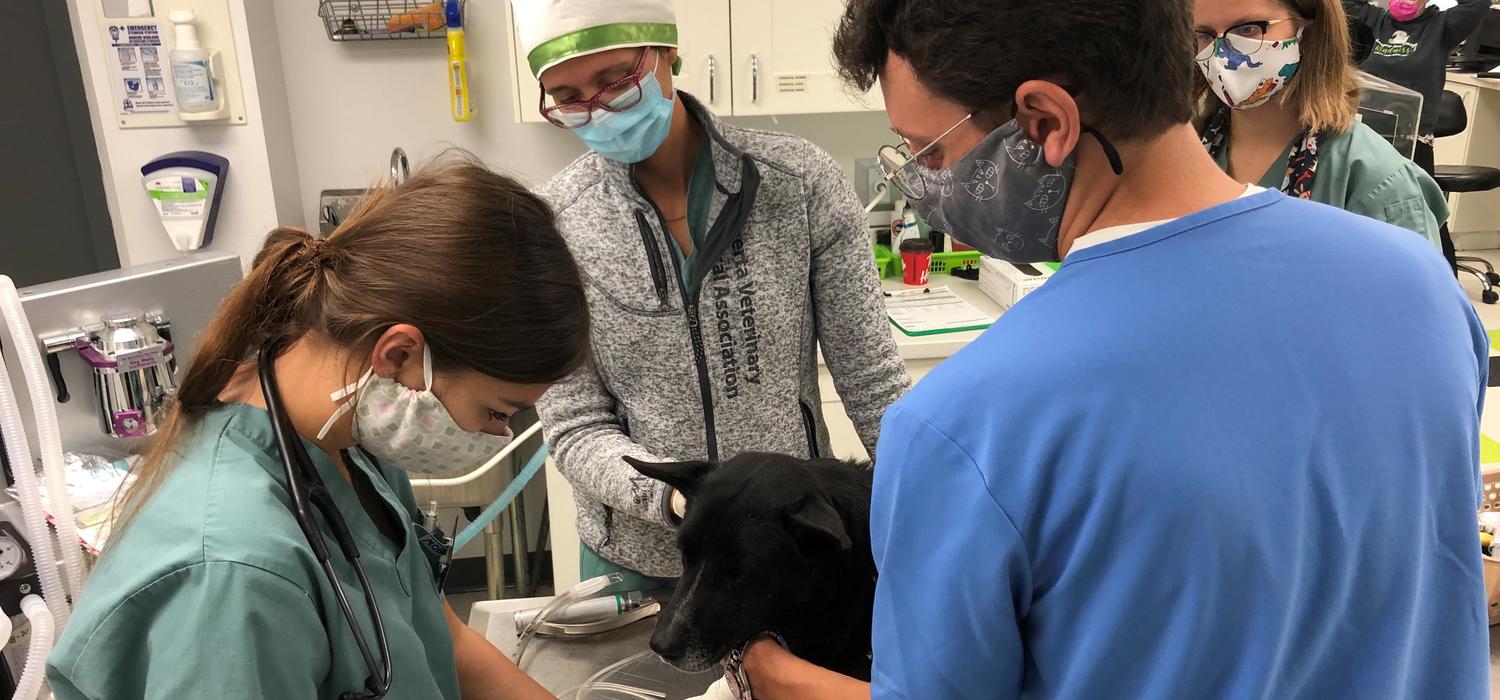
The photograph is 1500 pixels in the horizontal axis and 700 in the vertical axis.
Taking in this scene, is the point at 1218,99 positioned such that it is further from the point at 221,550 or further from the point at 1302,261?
the point at 221,550

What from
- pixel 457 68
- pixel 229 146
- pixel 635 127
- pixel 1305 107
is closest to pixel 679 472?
pixel 635 127

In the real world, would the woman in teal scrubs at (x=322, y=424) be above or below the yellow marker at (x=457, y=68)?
below

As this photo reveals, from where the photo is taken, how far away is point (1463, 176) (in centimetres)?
417

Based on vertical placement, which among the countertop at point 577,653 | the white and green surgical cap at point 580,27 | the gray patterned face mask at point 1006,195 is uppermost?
the white and green surgical cap at point 580,27

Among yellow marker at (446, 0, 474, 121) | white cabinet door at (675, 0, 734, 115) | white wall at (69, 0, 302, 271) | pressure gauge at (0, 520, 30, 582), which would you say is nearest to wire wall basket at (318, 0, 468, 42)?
yellow marker at (446, 0, 474, 121)

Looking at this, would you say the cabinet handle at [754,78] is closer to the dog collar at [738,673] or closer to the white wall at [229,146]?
the white wall at [229,146]

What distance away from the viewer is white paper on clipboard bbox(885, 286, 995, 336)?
100 inches

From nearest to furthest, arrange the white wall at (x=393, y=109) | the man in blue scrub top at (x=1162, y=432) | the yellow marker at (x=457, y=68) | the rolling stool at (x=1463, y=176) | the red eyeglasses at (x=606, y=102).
A: the man in blue scrub top at (x=1162, y=432)
the red eyeglasses at (x=606, y=102)
the yellow marker at (x=457, y=68)
the white wall at (x=393, y=109)
the rolling stool at (x=1463, y=176)

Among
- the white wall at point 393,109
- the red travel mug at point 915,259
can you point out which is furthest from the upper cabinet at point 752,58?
the red travel mug at point 915,259

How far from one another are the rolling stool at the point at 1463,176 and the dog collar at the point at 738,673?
417 centimetres

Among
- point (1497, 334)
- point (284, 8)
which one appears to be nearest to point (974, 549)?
point (1497, 334)

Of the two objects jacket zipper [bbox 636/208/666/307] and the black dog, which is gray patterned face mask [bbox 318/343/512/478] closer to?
the black dog

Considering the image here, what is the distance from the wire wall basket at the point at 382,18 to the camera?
9.07 ft

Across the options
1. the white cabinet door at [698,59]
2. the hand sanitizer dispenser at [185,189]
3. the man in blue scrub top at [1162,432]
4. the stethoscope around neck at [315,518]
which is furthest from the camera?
the hand sanitizer dispenser at [185,189]
